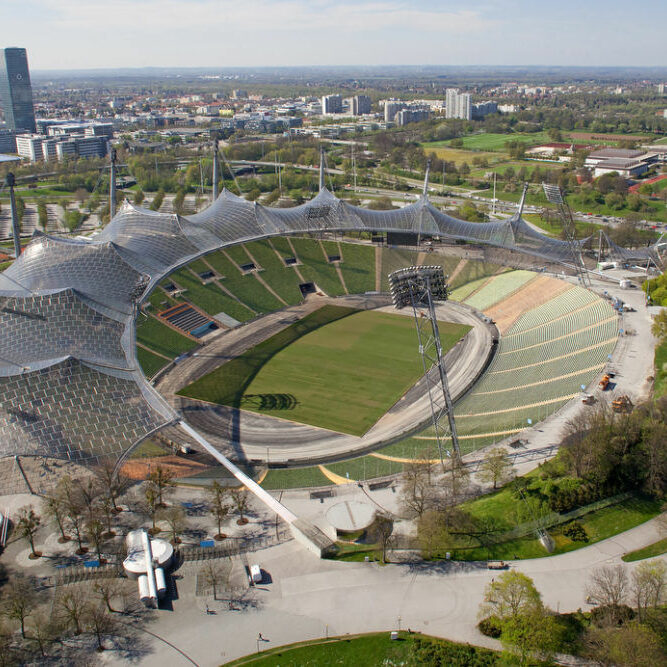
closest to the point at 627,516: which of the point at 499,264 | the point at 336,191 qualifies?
the point at 499,264

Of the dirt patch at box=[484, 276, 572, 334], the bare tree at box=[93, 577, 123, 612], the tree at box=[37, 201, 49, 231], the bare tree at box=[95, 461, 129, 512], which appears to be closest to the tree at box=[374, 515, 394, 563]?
the bare tree at box=[93, 577, 123, 612]

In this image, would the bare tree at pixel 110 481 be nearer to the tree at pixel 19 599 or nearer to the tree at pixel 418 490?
the tree at pixel 19 599

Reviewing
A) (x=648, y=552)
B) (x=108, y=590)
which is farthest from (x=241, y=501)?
(x=648, y=552)

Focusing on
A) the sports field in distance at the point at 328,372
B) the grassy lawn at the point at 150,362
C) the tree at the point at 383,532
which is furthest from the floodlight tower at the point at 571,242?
the tree at the point at 383,532

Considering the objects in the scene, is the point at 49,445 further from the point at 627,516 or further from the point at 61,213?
the point at 61,213

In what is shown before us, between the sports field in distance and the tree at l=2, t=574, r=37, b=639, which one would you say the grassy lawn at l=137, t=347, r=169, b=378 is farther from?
the tree at l=2, t=574, r=37, b=639

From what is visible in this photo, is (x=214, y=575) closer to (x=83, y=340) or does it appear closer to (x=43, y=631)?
(x=43, y=631)
